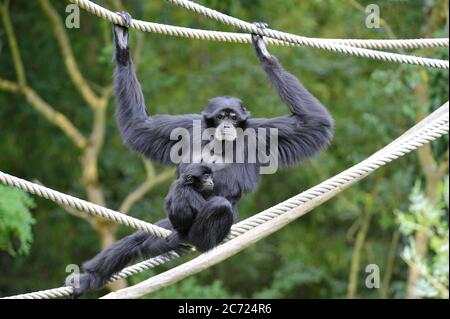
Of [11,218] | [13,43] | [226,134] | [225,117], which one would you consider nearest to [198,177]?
[226,134]

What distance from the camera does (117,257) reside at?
6.71m

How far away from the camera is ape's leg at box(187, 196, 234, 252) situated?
6.15m

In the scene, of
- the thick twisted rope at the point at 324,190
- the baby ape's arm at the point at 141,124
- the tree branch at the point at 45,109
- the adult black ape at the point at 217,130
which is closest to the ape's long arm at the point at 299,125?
the adult black ape at the point at 217,130

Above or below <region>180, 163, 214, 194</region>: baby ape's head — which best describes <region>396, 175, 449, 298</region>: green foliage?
above

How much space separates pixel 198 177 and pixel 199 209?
24 centimetres

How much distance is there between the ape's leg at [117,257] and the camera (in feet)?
21.8

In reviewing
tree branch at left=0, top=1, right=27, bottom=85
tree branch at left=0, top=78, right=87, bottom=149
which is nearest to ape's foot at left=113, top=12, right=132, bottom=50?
tree branch at left=0, top=78, right=87, bottom=149

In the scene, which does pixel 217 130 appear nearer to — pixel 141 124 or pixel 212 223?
pixel 141 124

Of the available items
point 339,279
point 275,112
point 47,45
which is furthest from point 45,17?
point 339,279

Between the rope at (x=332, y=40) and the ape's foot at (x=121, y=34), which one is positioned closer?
the rope at (x=332, y=40)

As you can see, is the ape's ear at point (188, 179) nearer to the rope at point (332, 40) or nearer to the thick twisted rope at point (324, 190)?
the thick twisted rope at point (324, 190)

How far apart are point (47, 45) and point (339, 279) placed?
7.04m

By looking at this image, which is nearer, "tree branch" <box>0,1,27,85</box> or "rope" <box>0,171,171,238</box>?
"rope" <box>0,171,171,238</box>

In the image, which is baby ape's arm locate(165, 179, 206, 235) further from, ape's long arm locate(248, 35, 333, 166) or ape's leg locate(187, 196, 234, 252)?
ape's long arm locate(248, 35, 333, 166)
